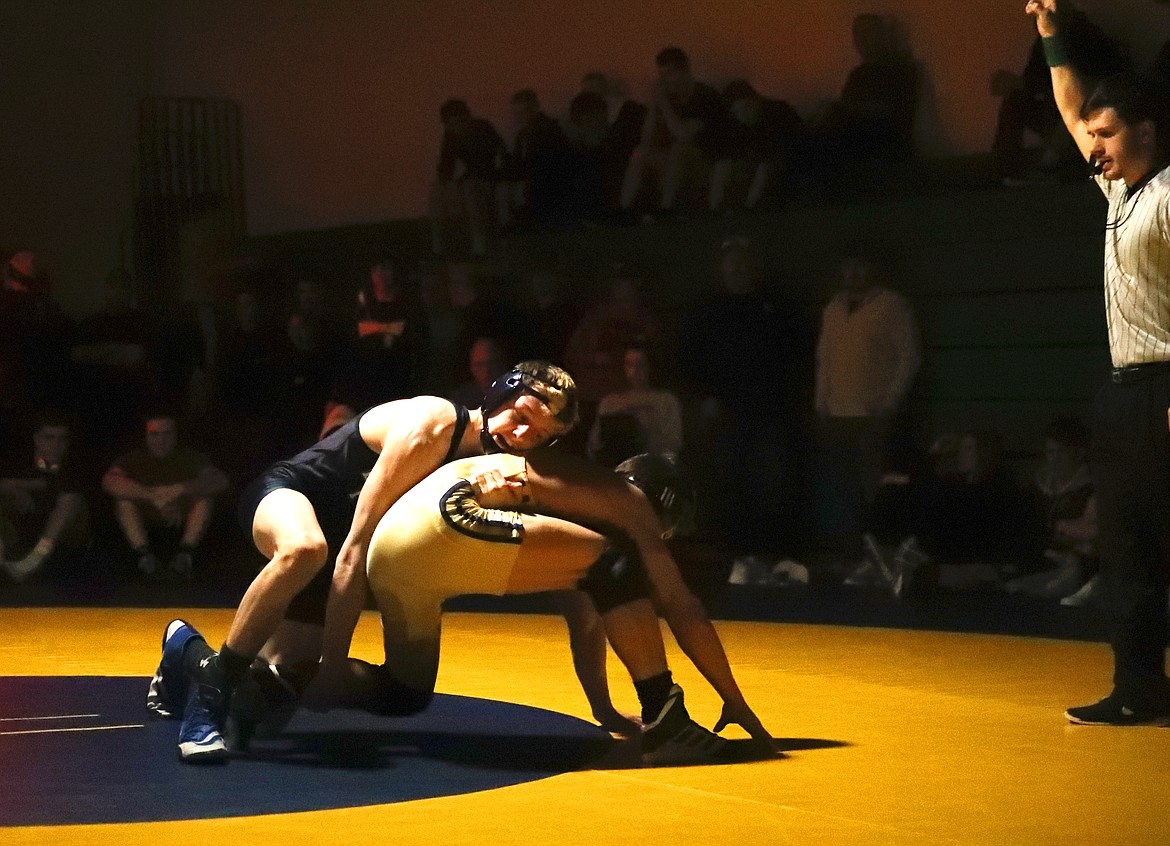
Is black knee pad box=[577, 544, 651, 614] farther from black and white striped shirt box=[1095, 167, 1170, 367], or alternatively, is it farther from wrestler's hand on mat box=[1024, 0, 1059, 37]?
wrestler's hand on mat box=[1024, 0, 1059, 37]

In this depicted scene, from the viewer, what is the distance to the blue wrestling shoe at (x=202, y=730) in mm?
4602

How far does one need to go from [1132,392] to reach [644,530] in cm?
145

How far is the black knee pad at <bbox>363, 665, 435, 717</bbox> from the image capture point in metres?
5.04

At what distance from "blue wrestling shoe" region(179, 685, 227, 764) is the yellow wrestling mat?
6 centimetres

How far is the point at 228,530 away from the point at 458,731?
538cm

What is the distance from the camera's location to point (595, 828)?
3902mm

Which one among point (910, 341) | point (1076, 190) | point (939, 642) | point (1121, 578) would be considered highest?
point (1076, 190)

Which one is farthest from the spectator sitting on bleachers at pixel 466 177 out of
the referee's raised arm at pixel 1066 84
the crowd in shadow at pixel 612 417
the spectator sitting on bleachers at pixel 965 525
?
the referee's raised arm at pixel 1066 84

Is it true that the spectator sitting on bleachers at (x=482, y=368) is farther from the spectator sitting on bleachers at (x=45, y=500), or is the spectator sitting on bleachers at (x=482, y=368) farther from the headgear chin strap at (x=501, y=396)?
the headgear chin strap at (x=501, y=396)

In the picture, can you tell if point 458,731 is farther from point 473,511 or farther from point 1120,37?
point 1120,37

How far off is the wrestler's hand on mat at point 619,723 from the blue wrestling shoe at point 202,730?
3.42 ft

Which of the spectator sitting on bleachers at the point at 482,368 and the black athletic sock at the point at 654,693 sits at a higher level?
the spectator sitting on bleachers at the point at 482,368

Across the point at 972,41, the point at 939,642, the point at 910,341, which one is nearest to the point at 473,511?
the point at 939,642

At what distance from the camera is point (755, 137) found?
34.4 feet
